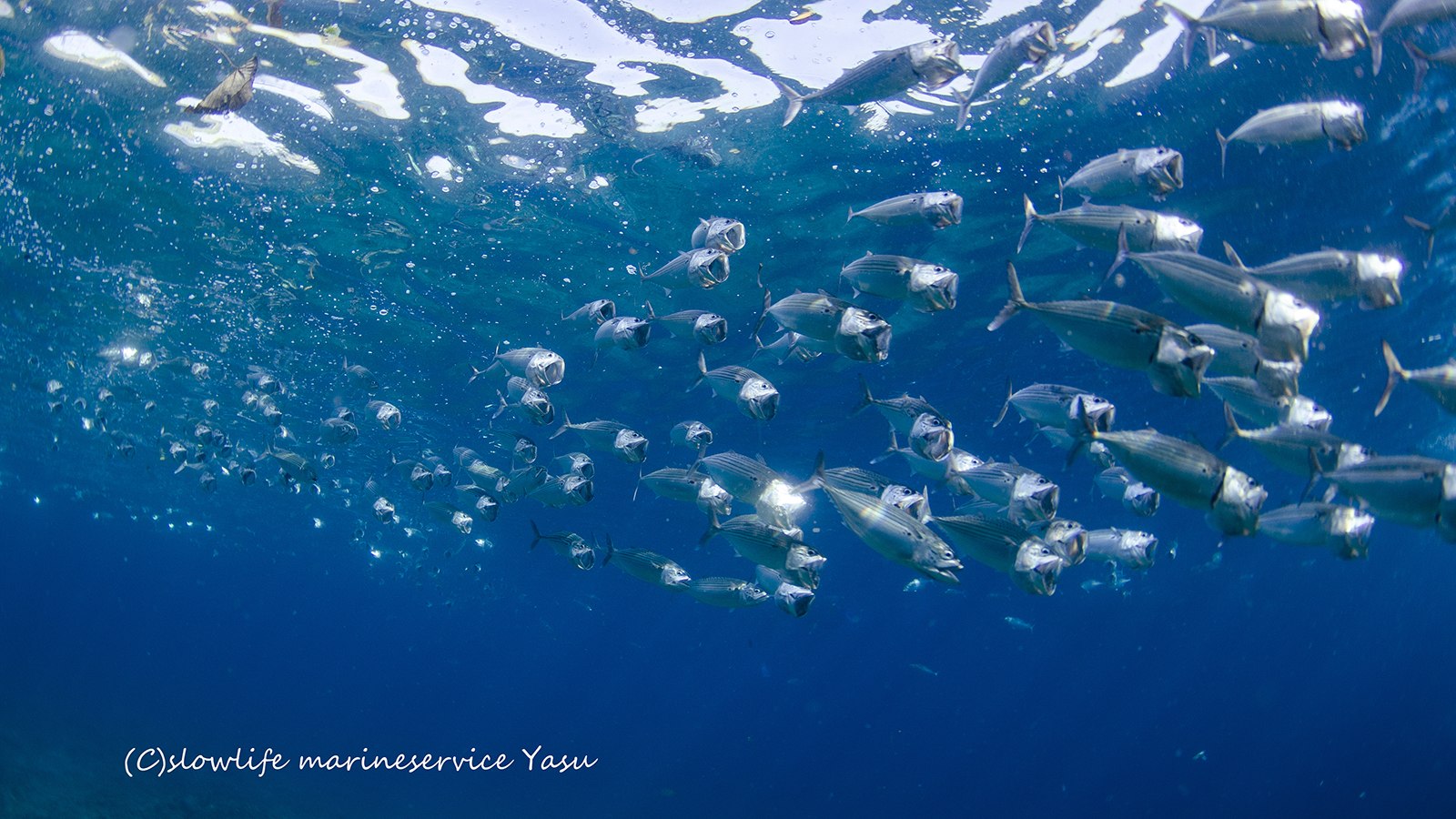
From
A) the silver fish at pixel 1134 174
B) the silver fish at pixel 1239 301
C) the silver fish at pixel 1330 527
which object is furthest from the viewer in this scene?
the silver fish at pixel 1330 527

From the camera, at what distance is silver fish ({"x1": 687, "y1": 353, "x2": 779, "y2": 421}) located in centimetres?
539

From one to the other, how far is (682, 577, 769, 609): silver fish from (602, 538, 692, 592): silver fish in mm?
Result: 135

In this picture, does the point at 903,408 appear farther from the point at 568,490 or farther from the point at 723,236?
the point at 568,490

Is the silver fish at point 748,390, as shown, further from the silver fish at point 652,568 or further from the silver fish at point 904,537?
the silver fish at point 652,568

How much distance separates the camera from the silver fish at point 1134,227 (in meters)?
4.53

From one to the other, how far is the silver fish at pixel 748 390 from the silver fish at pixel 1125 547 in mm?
4428

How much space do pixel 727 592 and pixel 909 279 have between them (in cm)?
483

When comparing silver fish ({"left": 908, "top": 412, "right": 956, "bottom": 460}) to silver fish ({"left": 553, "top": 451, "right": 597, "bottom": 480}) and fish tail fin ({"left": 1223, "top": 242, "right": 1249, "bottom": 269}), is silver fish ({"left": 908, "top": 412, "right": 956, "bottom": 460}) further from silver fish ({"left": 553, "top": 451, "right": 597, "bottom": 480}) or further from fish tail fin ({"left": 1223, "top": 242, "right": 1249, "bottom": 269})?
silver fish ({"left": 553, "top": 451, "right": 597, "bottom": 480})

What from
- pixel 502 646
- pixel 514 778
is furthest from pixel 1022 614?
pixel 502 646

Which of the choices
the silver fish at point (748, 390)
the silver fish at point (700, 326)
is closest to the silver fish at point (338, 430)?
the silver fish at point (700, 326)

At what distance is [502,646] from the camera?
139m

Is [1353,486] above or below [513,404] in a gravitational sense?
above

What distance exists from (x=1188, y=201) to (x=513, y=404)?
12.7 meters

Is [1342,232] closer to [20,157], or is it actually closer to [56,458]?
[20,157]
